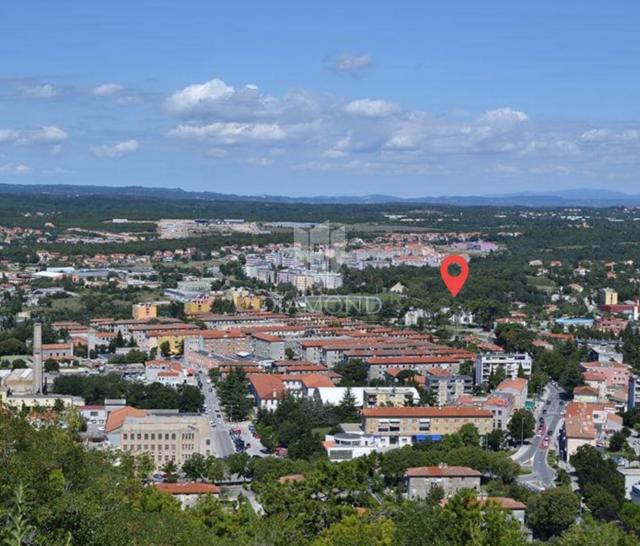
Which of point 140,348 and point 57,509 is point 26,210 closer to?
point 140,348

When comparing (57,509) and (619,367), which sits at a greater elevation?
(57,509)

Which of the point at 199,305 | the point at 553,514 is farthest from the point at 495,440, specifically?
the point at 199,305

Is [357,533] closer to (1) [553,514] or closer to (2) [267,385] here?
(1) [553,514]

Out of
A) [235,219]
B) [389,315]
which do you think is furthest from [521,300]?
[235,219]

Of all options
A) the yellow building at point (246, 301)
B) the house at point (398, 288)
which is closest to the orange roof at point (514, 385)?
the yellow building at point (246, 301)

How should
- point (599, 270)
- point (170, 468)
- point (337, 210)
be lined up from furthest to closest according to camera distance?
point (337, 210) → point (599, 270) → point (170, 468)
